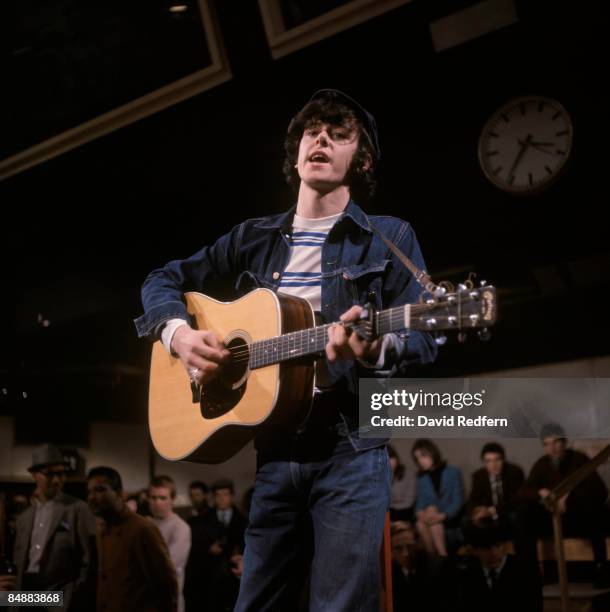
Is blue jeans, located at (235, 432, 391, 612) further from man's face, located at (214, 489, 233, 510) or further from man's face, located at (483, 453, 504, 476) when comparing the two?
man's face, located at (214, 489, 233, 510)

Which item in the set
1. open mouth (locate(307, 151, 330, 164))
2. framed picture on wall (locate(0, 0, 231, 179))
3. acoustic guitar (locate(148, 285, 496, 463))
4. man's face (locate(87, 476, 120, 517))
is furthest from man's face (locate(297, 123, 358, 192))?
man's face (locate(87, 476, 120, 517))

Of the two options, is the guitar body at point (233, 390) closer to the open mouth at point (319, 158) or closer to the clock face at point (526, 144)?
the open mouth at point (319, 158)

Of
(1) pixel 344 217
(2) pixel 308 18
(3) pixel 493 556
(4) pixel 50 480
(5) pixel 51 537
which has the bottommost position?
(3) pixel 493 556

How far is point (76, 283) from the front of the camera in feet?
14.6

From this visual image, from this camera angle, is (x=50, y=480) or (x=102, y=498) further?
(x=50, y=480)

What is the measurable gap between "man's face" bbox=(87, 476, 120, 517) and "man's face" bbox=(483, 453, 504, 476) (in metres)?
1.71

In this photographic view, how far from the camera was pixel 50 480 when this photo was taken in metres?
3.83

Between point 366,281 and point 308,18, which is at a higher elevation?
point 308,18

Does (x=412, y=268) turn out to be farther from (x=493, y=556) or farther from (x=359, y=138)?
(x=493, y=556)

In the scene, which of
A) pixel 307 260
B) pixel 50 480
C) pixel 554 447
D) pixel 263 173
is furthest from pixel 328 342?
pixel 50 480

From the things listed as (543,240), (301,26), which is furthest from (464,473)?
(301,26)

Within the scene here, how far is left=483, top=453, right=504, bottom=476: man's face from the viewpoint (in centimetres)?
294

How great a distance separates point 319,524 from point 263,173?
6.94 ft

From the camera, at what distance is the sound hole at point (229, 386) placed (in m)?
1.87
